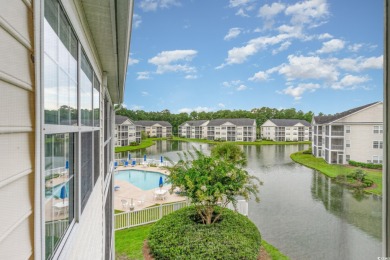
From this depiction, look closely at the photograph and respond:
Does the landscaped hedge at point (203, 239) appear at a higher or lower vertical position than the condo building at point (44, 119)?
lower

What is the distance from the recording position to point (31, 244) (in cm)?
67

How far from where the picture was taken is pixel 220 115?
52.7 metres

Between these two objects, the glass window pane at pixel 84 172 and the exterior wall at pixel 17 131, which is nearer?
the exterior wall at pixel 17 131

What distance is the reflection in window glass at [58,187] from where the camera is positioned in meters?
0.93

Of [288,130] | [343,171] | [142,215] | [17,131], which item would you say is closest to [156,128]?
[288,130]

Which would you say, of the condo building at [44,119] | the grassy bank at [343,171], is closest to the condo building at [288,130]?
the grassy bank at [343,171]

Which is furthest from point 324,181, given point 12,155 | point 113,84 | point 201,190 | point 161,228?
point 12,155

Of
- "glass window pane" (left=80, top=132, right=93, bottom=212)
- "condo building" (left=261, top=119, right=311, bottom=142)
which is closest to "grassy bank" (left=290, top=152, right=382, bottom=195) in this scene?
"glass window pane" (left=80, top=132, right=93, bottom=212)

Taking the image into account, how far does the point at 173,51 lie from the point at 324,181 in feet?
106

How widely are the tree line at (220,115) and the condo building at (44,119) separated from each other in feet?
139

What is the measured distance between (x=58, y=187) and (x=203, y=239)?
502 centimetres

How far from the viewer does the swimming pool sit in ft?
42.3

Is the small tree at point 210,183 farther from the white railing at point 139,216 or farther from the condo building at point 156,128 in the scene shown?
the condo building at point 156,128

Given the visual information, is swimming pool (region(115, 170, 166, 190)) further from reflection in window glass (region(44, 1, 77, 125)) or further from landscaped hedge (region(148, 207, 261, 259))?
reflection in window glass (region(44, 1, 77, 125))
